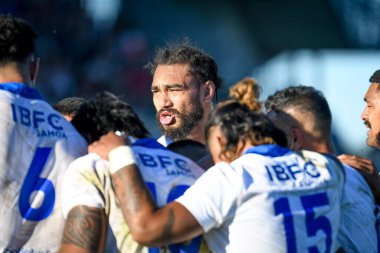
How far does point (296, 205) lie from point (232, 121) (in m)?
0.54

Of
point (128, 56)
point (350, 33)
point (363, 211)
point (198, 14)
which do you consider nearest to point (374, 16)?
point (350, 33)

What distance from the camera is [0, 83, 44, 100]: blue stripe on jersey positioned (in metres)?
4.86

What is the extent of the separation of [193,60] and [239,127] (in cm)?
267

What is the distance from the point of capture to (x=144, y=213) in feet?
14.9

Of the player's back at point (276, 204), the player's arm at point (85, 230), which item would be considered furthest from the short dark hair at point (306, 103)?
the player's arm at point (85, 230)

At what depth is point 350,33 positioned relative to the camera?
69.2 feet

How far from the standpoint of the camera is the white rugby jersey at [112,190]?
4.68m

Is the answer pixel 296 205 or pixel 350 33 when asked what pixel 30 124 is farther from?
pixel 350 33

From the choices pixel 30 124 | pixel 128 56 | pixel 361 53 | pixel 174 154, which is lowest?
pixel 361 53

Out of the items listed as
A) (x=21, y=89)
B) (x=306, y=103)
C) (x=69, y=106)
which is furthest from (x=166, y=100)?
(x=21, y=89)

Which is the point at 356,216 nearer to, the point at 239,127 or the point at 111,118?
the point at 239,127

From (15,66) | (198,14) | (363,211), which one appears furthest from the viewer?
(198,14)

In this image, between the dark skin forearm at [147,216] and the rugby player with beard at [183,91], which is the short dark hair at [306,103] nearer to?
the dark skin forearm at [147,216]

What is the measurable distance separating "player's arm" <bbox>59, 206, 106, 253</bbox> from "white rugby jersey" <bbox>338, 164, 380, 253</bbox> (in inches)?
57.7
